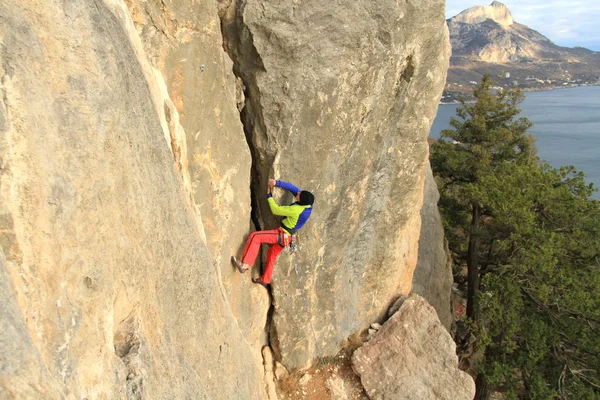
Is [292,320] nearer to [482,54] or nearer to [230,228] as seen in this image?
[230,228]

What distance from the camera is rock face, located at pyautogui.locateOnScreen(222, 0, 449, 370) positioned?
641 cm

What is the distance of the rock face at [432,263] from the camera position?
11.3m

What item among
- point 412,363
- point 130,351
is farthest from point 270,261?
point 130,351

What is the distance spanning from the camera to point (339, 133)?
7105mm

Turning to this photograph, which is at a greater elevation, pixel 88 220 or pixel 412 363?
pixel 88 220

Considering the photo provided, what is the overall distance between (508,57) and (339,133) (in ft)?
556

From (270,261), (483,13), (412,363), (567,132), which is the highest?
(483,13)

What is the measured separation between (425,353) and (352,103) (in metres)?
5.11

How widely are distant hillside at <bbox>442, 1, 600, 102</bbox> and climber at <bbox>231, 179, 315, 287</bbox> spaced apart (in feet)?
303

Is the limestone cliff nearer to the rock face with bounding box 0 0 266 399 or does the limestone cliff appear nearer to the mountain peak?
the rock face with bounding box 0 0 266 399

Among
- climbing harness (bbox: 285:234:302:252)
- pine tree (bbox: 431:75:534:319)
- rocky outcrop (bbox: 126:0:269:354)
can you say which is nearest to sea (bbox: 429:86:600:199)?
pine tree (bbox: 431:75:534:319)

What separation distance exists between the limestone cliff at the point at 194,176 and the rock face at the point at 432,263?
135cm

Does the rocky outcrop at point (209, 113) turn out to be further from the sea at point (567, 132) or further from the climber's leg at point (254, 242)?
the sea at point (567, 132)

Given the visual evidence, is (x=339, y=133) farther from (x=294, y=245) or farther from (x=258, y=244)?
(x=258, y=244)
